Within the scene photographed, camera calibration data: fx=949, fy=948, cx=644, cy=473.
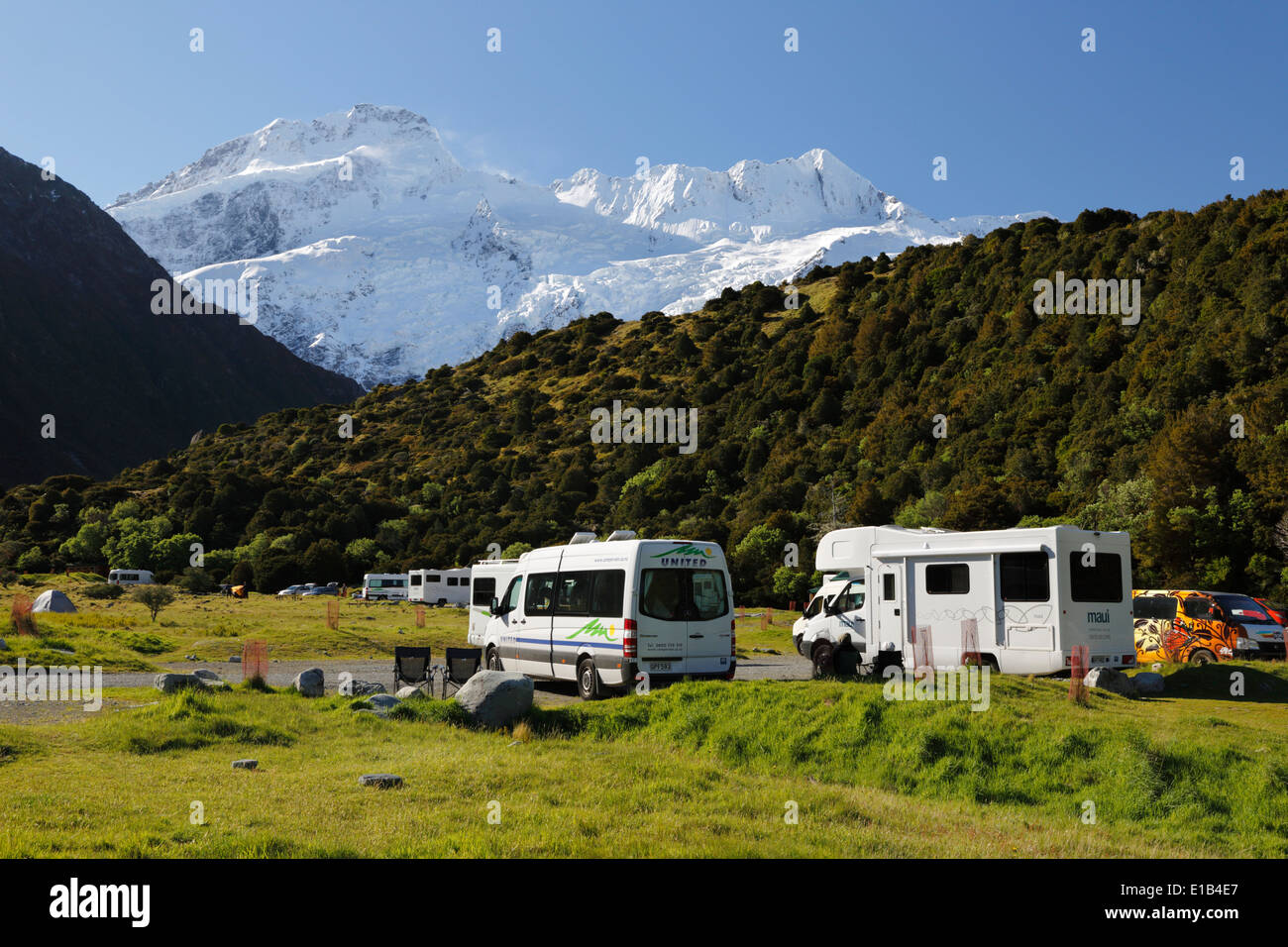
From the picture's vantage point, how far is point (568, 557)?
17.2 meters

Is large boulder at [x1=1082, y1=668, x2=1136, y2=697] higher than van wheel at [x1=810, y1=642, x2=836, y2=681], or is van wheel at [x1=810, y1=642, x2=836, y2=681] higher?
large boulder at [x1=1082, y1=668, x2=1136, y2=697]

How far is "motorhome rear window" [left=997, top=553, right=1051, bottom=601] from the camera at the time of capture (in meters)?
15.3

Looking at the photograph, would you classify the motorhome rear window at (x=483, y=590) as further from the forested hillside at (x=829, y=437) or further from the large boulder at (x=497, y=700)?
the forested hillside at (x=829, y=437)

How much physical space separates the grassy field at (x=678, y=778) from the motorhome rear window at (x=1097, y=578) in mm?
2101

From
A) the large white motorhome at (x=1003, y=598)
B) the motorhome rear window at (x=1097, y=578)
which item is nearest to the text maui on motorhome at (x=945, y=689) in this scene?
the large white motorhome at (x=1003, y=598)

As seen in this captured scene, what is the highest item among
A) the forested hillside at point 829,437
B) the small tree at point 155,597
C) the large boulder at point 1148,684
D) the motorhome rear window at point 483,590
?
the forested hillside at point 829,437

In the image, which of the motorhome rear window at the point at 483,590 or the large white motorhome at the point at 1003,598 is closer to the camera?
the large white motorhome at the point at 1003,598

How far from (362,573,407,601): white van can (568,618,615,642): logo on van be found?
43258mm

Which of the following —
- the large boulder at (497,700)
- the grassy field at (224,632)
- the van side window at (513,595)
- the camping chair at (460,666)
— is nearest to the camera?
the large boulder at (497,700)

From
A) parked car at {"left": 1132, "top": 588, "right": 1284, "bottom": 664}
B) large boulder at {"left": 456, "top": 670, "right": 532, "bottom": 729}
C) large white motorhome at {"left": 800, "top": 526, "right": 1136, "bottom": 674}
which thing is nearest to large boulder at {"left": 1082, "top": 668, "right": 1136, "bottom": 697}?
large white motorhome at {"left": 800, "top": 526, "right": 1136, "bottom": 674}

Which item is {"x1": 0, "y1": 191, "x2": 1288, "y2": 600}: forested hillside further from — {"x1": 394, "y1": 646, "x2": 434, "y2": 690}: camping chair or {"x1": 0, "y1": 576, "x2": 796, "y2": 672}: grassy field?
{"x1": 394, "y1": 646, "x2": 434, "y2": 690}: camping chair

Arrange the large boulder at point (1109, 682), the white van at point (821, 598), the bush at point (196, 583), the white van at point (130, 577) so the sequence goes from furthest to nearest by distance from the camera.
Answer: the white van at point (130, 577) < the bush at point (196, 583) < the white van at point (821, 598) < the large boulder at point (1109, 682)

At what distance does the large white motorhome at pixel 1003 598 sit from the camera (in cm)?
1516
